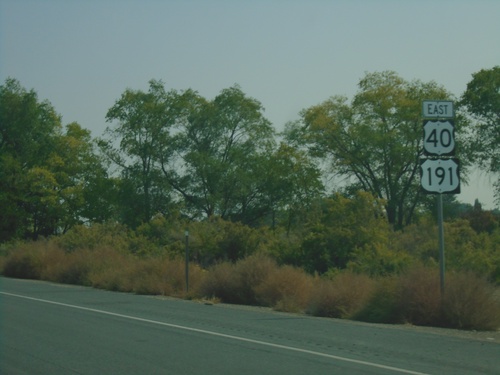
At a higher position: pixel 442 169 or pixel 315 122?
pixel 315 122

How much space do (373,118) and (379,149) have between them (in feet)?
9.32

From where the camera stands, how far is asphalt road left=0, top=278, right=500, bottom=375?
10.5 m

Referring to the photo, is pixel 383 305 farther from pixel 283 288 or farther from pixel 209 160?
pixel 209 160

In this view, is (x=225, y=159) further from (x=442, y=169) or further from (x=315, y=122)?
(x=442, y=169)

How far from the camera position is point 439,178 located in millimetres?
16719

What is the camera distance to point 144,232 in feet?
156

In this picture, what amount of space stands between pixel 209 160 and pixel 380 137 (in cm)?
1517

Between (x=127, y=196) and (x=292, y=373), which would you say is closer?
(x=292, y=373)

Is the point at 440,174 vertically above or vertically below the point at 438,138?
below

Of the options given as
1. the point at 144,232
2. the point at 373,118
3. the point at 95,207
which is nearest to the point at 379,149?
the point at 373,118

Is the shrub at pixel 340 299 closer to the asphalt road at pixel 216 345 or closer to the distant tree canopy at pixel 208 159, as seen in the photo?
the asphalt road at pixel 216 345

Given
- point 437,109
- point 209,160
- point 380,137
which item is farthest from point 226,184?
point 437,109

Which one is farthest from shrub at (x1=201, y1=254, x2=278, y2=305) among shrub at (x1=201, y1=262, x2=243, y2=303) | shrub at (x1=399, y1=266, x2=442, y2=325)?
shrub at (x1=399, y1=266, x2=442, y2=325)

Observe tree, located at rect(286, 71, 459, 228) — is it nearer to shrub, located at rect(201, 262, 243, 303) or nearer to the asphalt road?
shrub, located at rect(201, 262, 243, 303)
